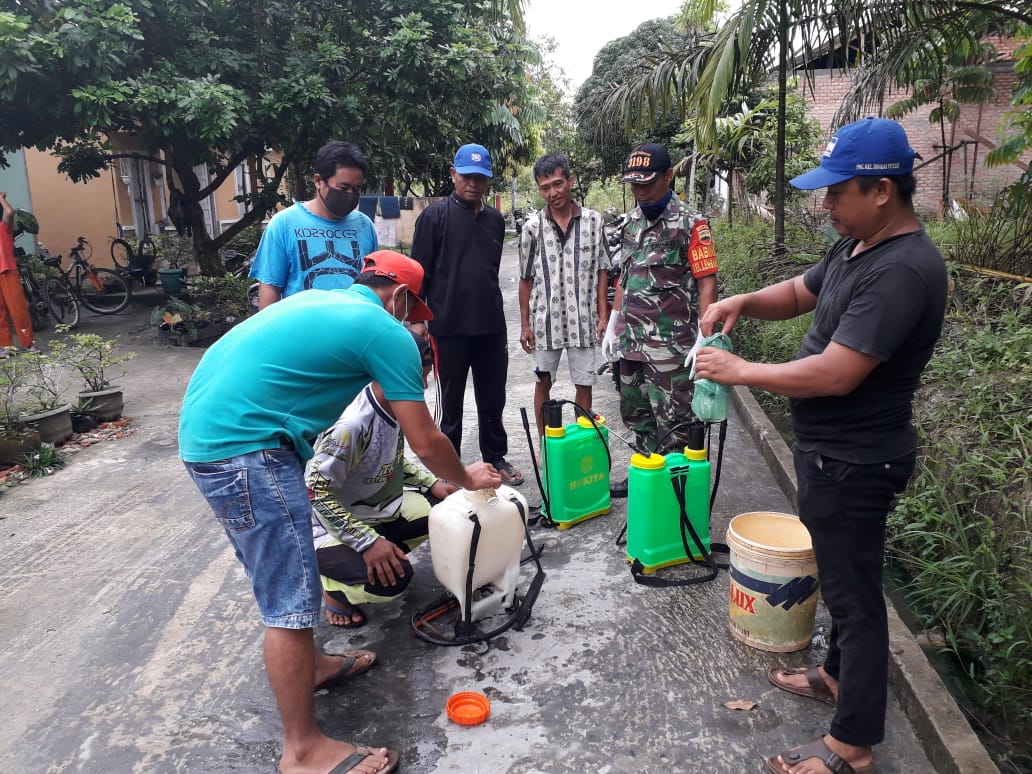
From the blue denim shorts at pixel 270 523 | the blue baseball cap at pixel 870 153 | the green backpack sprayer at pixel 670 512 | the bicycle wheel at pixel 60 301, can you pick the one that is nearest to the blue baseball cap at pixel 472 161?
the green backpack sprayer at pixel 670 512

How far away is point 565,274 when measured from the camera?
15.0 feet

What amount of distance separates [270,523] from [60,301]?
9.91m

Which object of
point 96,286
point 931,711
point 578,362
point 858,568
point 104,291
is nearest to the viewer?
point 858,568

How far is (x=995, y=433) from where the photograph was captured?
12.2ft

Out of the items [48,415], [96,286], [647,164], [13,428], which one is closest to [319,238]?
[647,164]

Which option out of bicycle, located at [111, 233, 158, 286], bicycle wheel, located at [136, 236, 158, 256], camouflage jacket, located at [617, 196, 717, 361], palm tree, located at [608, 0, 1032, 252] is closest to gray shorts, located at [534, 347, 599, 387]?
camouflage jacket, located at [617, 196, 717, 361]

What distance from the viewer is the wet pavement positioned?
2.45 metres

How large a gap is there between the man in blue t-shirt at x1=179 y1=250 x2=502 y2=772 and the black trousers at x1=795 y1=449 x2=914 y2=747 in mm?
1185

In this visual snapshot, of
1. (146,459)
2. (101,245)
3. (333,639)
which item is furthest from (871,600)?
(101,245)

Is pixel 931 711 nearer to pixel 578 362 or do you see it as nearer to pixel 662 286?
pixel 662 286

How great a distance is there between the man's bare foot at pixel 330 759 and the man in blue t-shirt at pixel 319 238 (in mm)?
2156

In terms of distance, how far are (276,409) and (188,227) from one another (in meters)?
10.1

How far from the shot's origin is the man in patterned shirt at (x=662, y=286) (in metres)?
3.94

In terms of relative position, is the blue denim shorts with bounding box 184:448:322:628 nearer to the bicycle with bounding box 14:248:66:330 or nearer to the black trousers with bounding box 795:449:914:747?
the black trousers with bounding box 795:449:914:747
